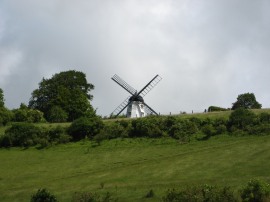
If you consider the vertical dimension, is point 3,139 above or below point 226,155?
above

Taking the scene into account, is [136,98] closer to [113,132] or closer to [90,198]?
[113,132]

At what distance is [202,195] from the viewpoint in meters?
35.0

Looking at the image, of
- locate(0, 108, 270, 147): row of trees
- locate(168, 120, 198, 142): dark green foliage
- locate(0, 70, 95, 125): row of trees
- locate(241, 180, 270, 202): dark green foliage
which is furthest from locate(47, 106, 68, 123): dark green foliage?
locate(241, 180, 270, 202): dark green foliage

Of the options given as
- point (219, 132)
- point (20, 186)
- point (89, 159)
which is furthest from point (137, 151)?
point (20, 186)

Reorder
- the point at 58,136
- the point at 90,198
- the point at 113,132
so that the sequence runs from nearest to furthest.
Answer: the point at 90,198, the point at 113,132, the point at 58,136

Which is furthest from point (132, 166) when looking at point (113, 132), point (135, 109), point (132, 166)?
point (135, 109)

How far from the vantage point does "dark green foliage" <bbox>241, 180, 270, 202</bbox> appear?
33.7 meters

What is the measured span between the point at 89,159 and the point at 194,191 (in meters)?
27.4

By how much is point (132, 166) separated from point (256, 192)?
2135 centimetres

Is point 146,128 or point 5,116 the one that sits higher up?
point 5,116

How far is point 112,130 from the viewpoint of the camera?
70875 millimetres

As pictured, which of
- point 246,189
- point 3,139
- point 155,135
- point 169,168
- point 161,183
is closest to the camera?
Result: point 246,189

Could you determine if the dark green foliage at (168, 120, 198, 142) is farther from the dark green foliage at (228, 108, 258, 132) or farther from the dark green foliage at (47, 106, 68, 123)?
the dark green foliage at (47, 106, 68, 123)

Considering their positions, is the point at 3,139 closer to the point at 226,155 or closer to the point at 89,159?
the point at 89,159
